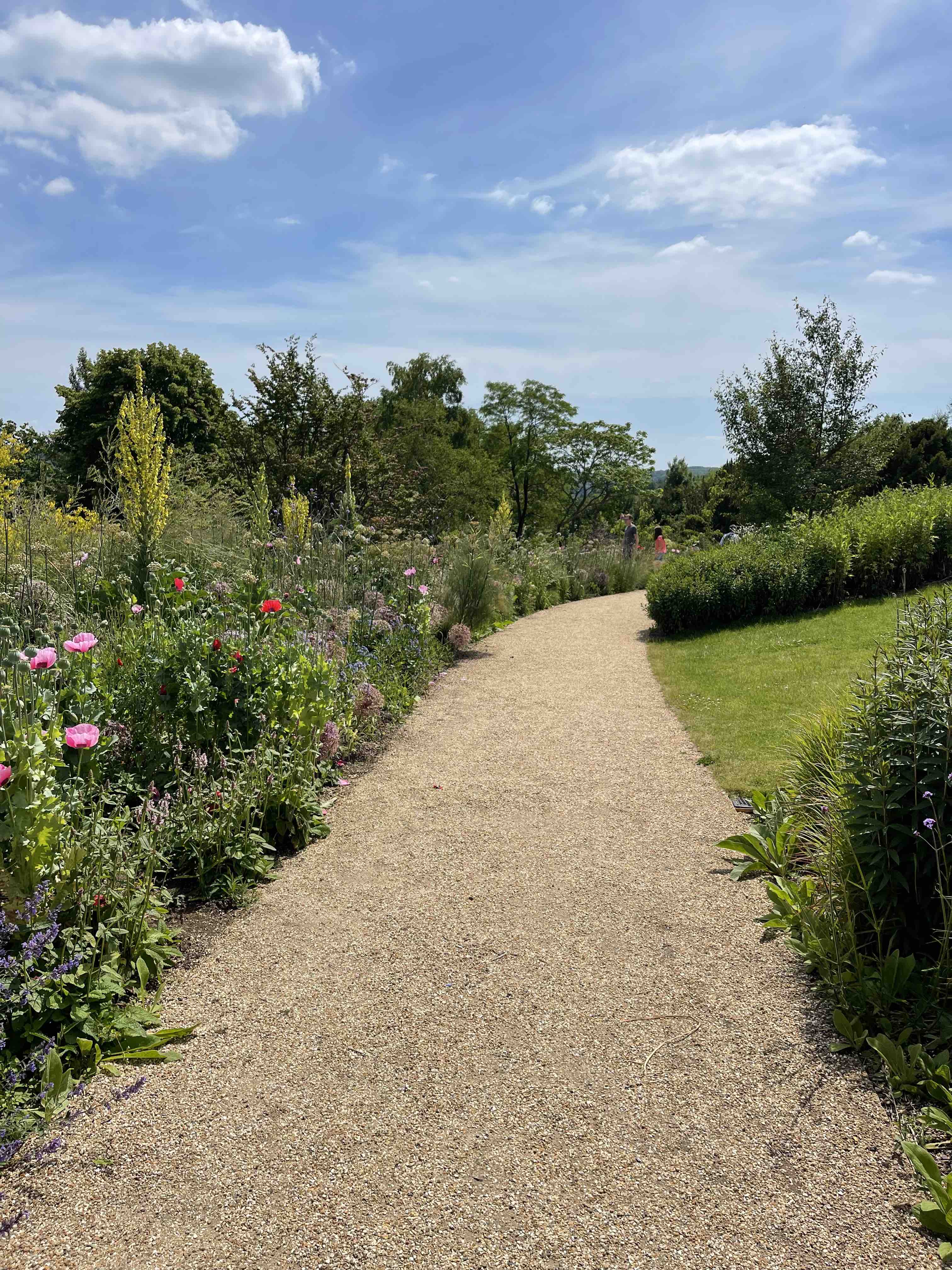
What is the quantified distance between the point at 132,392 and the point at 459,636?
18218 millimetres

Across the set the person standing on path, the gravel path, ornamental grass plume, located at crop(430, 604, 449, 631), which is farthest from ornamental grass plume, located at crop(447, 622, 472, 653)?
the person standing on path

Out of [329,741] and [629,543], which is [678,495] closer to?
[629,543]

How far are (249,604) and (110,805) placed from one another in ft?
6.12

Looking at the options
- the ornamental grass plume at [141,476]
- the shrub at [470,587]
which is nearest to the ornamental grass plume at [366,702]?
the ornamental grass plume at [141,476]

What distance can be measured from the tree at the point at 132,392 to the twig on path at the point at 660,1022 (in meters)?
22.6

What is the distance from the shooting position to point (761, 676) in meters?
7.82

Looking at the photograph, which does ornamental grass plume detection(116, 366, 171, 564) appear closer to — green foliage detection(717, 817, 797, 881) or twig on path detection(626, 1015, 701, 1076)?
green foliage detection(717, 817, 797, 881)

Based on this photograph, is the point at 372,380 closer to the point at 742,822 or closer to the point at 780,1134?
the point at 742,822

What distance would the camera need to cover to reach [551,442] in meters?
28.8

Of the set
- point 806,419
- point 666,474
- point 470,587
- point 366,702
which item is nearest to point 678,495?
point 666,474

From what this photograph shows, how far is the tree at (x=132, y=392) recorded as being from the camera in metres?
23.8

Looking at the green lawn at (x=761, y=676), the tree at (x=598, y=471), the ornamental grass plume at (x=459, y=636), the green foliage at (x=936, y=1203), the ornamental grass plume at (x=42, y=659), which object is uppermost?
the tree at (x=598, y=471)

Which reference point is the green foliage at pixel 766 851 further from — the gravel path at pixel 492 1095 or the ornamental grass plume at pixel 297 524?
the ornamental grass plume at pixel 297 524

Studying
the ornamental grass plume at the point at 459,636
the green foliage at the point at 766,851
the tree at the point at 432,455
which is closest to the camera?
the green foliage at the point at 766,851
